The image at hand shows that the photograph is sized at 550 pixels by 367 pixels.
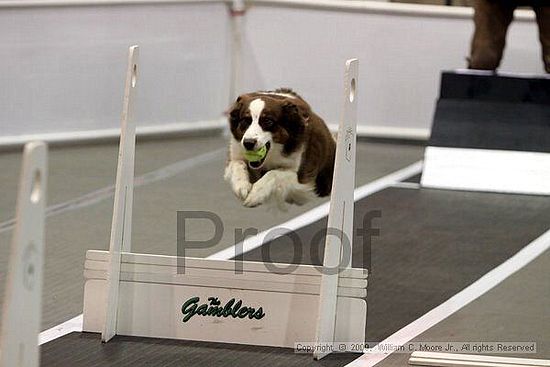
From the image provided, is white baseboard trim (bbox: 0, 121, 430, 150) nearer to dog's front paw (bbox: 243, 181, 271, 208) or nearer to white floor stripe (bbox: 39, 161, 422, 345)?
white floor stripe (bbox: 39, 161, 422, 345)

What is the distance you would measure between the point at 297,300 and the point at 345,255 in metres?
0.26

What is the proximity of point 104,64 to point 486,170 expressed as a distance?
2916 mm

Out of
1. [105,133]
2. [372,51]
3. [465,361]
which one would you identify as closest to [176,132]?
[105,133]

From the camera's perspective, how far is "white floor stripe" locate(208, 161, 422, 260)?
21.4 feet

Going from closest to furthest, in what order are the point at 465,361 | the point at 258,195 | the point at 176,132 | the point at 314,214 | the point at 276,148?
the point at 465,361
the point at 258,195
the point at 276,148
the point at 314,214
the point at 176,132

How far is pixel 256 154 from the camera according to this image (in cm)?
480

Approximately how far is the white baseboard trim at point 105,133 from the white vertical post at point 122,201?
4.17m

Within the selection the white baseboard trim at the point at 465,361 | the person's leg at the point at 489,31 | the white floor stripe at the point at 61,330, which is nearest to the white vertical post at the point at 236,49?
the person's leg at the point at 489,31

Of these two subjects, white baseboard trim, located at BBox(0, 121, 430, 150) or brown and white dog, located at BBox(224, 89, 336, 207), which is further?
white baseboard trim, located at BBox(0, 121, 430, 150)

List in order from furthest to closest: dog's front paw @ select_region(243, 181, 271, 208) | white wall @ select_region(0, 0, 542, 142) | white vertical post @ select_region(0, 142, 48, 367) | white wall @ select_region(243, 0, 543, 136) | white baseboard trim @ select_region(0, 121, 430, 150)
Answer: white wall @ select_region(243, 0, 543, 136) → white baseboard trim @ select_region(0, 121, 430, 150) → white wall @ select_region(0, 0, 542, 142) → dog's front paw @ select_region(243, 181, 271, 208) → white vertical post @ select_region(0, 142, 48, 367)

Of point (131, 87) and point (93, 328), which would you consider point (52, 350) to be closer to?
point (93, 328)

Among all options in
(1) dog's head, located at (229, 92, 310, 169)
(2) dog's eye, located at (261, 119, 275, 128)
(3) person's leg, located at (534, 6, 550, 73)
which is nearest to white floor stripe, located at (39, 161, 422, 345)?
(1) dog's head, located at (229, 92, 310, 169)

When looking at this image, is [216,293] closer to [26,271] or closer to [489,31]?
[26,271]

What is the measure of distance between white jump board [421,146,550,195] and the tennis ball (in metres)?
3.80
